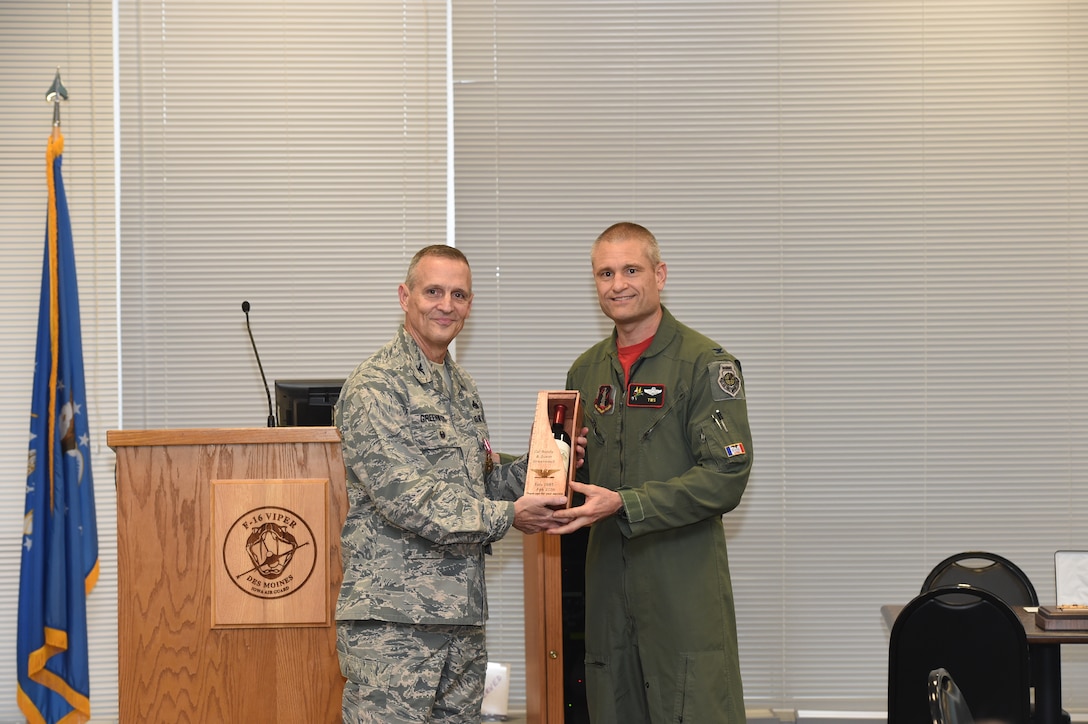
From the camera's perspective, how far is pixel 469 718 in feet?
8.54

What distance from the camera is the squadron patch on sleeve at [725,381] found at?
2914 mm

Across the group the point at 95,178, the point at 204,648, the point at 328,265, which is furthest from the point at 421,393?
the point at 95,178

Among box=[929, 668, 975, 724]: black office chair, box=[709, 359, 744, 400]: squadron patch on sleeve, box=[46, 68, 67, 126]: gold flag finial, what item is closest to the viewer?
box=[929, 668, 975, 724]: black office chair

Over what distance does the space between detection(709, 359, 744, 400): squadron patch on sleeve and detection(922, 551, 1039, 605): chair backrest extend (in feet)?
4.03

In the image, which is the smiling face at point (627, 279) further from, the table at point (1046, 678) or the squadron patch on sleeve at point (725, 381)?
the table at point (1046, 678)

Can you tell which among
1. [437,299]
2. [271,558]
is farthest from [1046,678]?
[271,558]

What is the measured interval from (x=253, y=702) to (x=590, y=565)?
1104 mm

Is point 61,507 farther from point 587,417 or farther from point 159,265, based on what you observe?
point 587,417

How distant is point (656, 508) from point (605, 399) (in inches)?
18.0

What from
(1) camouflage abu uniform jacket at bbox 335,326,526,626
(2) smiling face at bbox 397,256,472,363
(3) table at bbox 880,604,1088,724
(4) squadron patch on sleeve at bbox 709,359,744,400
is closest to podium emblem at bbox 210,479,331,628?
(1) camouflage abu uniform jacket at bbox 335,326,526,626

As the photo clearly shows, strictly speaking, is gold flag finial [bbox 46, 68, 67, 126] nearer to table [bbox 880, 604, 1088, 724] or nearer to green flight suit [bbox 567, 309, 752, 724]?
green flight suit [bbox 567, 309, 752, 724]

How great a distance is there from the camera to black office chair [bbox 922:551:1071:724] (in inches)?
138

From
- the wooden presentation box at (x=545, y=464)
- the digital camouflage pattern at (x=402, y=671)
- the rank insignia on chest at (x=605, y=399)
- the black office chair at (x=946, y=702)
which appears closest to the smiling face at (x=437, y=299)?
the wooden presentation box at (x=545, y=464)

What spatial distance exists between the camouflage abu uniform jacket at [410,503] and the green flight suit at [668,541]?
20.1 inches
